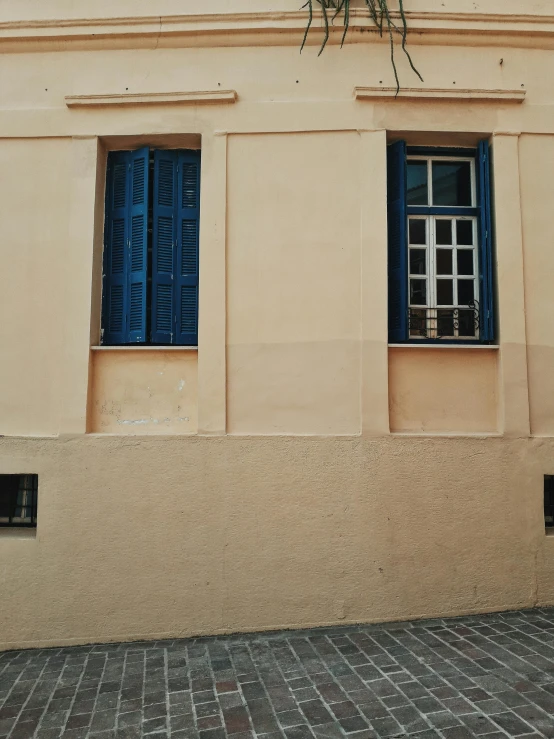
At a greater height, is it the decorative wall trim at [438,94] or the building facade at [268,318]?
the decorative wall trim at [438,94]

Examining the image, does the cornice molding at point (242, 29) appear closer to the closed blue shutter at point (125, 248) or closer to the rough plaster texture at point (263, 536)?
the closed blue shutter at point (125, 248)

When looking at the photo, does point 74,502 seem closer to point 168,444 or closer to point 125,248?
point 168,444

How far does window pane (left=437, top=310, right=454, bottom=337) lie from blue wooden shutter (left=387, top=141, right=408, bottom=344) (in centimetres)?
43

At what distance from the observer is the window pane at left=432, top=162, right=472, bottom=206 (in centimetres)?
616

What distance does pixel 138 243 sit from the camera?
5.97 metres

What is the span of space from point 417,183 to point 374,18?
67.0 inches

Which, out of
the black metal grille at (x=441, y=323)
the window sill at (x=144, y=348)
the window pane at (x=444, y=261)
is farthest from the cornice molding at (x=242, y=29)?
the window sill at (x=144, y=348)

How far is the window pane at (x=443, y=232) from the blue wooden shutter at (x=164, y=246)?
2.83 m

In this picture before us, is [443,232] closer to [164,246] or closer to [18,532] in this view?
[164,246]

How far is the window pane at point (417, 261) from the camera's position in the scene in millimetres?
6051

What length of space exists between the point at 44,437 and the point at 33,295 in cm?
146

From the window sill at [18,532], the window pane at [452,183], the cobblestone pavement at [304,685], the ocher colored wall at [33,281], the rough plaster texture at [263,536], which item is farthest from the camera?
the window pane at [452,183]

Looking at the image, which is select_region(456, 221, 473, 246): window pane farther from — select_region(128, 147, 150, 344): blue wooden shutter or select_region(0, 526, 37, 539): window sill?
select_region(0, 526, 37, 539): window sill

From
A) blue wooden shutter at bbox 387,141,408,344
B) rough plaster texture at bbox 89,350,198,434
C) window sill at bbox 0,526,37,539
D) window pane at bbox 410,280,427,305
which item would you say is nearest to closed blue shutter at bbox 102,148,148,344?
rough plaster texture at bbox 89,350,198,434
